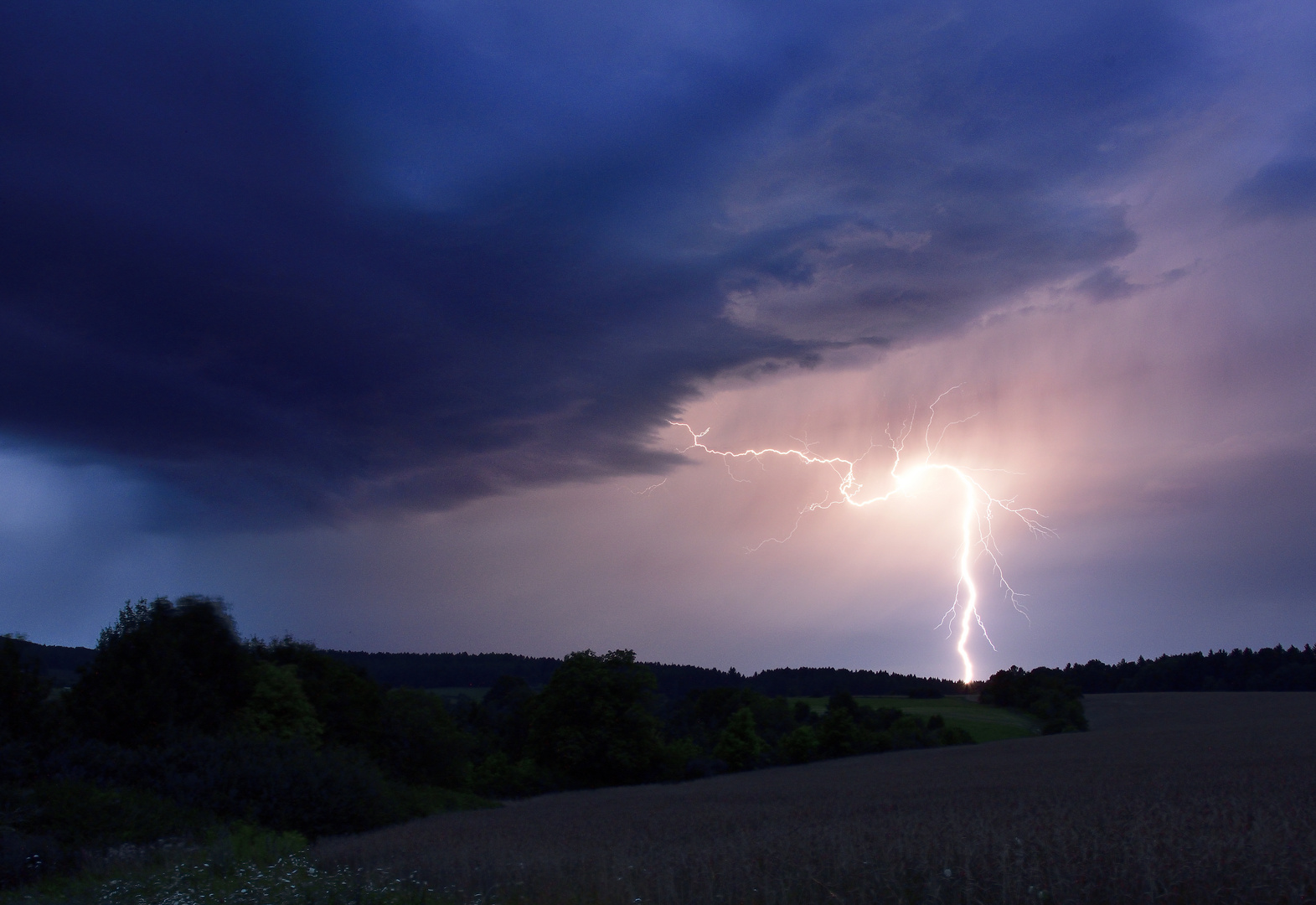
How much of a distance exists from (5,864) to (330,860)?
4239mm

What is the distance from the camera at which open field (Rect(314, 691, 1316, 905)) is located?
6.81 metres

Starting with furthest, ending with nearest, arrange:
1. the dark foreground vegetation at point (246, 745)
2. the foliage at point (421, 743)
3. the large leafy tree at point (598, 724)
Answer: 1. the large leafy tree at point (598, 724)
2. the foliage at point (421, 743)
3. the dark foreground vegetation at point (246, 745)

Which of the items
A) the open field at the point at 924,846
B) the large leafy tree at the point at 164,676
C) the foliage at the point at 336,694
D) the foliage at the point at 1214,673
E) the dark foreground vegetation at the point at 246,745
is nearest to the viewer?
the open field at the point at 924,846

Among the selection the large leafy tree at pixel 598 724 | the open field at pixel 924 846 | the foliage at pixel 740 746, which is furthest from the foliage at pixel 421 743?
the foliage at pixel 740 746

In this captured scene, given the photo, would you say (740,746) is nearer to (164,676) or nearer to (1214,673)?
(164,676)

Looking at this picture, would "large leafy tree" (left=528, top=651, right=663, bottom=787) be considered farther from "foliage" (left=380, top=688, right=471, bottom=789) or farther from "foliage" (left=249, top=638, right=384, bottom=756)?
"foliage" (left=249, top=638, right=384, bottom=756)

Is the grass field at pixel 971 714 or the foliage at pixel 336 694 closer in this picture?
the foliage at pixel 336 694

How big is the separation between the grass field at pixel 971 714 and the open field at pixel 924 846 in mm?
51763

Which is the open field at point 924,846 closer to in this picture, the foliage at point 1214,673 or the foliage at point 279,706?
the foliage at point 279,706

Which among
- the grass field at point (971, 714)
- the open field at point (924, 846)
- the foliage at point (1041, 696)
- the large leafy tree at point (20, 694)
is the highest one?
the large leafy tree at point (20, 694)

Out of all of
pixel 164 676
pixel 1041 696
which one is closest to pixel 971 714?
pixel 1041 696

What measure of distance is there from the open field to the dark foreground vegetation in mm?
3413

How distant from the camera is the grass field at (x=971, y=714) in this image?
7462cm

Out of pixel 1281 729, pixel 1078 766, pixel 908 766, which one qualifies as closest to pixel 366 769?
pixel 1078 766
